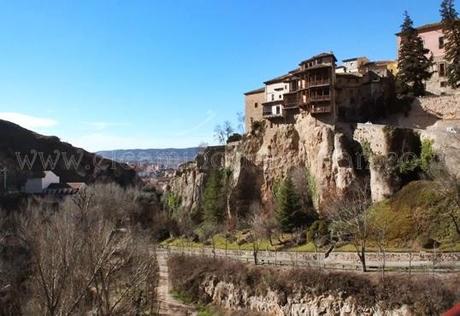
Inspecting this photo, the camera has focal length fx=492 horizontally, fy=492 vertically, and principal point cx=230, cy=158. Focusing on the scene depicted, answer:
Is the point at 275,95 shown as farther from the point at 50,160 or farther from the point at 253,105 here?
the point at 50,160

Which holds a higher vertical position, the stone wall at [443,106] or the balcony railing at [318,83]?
the balcony railing at [318,83]

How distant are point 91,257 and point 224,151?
5672cm

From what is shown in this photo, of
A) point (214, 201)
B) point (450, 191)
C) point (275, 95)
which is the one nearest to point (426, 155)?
point (450, 191)

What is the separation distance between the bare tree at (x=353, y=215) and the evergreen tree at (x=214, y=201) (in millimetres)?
21569

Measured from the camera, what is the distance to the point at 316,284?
42.0 meters

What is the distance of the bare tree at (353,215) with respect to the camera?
45.4 meters

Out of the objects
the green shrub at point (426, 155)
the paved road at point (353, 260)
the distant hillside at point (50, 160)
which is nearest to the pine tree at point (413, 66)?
the green shrub at point (426, 155)

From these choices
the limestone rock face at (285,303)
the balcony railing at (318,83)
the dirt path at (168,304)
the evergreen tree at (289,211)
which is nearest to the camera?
the limestone rock face at (285,303)

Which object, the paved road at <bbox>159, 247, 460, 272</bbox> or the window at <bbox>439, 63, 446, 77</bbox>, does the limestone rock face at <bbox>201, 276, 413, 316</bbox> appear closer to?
the paved road at <bbox>159, 247, 460, 272</bbox>

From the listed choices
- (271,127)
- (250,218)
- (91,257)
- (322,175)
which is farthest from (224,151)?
(91,257)

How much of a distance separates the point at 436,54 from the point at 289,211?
32196 mm

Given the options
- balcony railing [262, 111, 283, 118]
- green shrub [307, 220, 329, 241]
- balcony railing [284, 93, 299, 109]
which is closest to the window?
balcony railing [284, 93, 299, 109]

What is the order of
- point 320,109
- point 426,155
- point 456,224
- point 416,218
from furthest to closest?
point 320,109, point 426,155, point 416,218, point 456,224

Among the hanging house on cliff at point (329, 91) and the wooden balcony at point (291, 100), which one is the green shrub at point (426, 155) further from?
the wooden balcony at point (291, 100)
